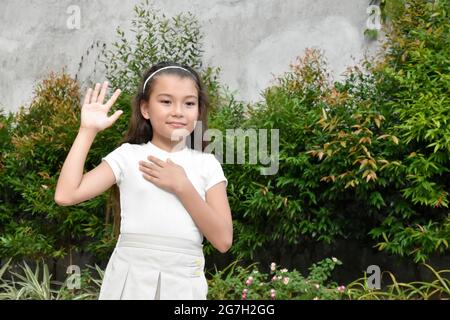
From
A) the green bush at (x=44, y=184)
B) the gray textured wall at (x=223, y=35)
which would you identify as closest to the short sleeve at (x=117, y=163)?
the green bush at (x=44, y=184)

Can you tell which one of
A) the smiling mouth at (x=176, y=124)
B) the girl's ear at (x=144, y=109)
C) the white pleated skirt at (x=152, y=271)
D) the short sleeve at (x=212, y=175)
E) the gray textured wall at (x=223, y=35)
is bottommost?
the white pleated skirt at (x=152, y=271)

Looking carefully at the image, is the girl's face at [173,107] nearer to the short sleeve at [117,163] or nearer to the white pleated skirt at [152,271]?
the short sleeve at [117,163]

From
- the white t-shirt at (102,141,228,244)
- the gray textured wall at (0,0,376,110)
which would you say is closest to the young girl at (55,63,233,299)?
the white t-shirt at (102,141,228,244)

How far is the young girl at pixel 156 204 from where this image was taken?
1892 millimetres

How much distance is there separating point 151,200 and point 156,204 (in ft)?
0.06

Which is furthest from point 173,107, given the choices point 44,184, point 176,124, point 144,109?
point 44,184

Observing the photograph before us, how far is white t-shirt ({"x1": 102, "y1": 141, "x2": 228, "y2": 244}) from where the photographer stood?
1.92 meters

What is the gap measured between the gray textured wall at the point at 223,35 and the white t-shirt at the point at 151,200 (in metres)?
3.59

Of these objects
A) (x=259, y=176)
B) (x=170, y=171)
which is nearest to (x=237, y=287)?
(x=259, y=176)

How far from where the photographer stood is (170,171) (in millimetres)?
1915

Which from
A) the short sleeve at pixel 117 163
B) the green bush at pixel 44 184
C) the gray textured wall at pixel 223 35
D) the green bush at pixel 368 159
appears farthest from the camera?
the gray textured wall at pixel 223 35
